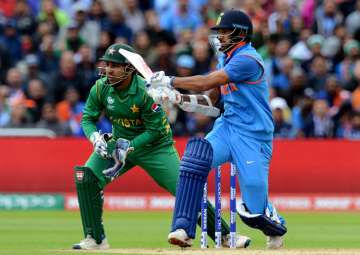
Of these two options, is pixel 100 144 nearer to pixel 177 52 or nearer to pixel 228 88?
pixel 228 88

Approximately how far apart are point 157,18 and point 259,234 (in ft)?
24.6

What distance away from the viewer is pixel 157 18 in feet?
65.7

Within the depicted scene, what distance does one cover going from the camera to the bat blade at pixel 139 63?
9.23m

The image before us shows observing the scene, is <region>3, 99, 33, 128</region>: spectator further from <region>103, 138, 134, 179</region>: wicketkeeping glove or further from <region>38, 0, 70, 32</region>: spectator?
<region>103, 138, 134, 179</region>: wicketkeeping glove

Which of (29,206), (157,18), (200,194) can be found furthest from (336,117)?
(200,194)

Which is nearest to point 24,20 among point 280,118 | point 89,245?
point 280,118

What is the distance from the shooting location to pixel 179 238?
8938 millimetres

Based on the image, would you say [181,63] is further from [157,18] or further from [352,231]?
[352,231]

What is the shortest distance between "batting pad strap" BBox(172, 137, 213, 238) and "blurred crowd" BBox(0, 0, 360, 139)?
839 centimetres

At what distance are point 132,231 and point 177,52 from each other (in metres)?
6.11

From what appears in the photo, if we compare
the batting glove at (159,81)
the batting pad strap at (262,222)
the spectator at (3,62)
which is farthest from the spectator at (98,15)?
the batting glove at (159,81)

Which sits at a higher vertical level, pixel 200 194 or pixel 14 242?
pixel 200 194

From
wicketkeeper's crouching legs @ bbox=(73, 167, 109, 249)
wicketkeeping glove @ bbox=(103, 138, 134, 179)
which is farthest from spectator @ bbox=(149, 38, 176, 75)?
wicketkeeper's crouching legs @ bbox=(73, 167, 109, 249)

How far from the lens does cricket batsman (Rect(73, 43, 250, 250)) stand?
34.1 feet
